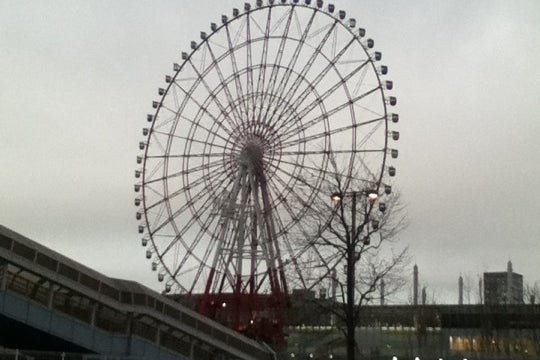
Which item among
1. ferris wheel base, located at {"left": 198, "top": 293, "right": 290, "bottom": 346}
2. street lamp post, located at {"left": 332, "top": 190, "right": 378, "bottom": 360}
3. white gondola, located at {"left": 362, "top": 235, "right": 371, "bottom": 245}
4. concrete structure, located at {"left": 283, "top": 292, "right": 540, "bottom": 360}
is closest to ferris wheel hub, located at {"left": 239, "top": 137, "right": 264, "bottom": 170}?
ferris wheel base, located at {"left": 198, "top": 293, "right": 290, "bottom": 346}

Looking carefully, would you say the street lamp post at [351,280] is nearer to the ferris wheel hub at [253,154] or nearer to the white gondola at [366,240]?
the white gondola at [366,240]

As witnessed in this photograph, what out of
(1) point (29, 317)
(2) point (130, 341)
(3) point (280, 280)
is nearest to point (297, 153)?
(3) point (280, 280)

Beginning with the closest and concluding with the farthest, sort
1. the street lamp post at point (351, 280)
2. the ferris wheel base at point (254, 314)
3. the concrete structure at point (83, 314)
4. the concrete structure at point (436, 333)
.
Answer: the street lamp post at point (351, 280), the concrete structure at point (83, 314), the ferris wheel base at point (254, 314), the concrete structure at point (436, 333)

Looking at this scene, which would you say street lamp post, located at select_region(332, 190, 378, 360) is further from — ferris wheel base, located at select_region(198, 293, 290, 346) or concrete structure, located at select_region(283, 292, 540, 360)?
concrete structure, located at select_region(283, 292, 540, 360)

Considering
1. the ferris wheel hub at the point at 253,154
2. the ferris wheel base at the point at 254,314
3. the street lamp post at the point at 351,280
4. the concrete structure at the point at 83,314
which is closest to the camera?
the street lamp post at the point at 351,280

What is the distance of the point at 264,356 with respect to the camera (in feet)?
114

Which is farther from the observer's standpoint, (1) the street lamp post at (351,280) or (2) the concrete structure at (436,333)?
(2) the concrete structure at (436,333)

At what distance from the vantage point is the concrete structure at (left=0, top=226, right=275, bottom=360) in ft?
84.3

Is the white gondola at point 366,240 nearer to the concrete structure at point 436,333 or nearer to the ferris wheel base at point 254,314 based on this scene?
the ferris wheel base at point 254,314

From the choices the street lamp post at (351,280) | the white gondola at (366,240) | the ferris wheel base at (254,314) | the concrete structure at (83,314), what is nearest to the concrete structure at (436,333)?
the ferris wheel base at (254,314)

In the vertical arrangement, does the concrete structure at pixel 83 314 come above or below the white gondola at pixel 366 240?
below

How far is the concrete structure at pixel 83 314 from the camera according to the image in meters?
25.7

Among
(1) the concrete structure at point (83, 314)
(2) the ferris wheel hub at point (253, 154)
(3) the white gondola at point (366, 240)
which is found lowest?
(1) the concrete structure at point (83, 314)

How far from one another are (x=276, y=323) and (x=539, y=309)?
971 inches
